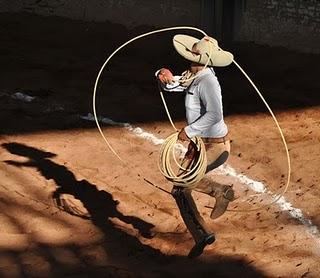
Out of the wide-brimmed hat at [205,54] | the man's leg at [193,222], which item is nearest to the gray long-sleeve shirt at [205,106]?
the wide-brimmed hat at [205,54]

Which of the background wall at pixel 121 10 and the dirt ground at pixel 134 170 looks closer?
the dirt ground at pixel 134 170

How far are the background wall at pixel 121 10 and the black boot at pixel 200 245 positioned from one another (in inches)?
356

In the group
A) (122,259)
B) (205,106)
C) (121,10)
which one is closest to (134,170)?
(122,259)

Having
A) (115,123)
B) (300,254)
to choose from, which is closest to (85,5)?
(115,123)

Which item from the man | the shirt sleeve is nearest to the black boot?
the man

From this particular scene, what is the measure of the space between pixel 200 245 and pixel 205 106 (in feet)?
4.23

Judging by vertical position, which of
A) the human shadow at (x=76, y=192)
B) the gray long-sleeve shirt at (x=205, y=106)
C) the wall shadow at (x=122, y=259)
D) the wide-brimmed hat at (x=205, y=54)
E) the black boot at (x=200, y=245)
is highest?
the wide-brimmed hat at (x=205, y=54)

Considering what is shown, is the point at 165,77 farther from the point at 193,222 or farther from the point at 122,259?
the point at 122,259

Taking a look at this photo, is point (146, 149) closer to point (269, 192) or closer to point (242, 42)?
point (269, 192)

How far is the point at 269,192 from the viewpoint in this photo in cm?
841

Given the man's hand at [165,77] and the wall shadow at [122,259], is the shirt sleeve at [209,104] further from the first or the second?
the wall shadow at [122,259]

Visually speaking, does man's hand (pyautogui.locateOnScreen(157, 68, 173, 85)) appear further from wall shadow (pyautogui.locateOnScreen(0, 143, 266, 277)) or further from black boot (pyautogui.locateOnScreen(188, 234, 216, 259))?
wall shadow (pyautogui.locateOnScreen(0, 143, 266, 277))

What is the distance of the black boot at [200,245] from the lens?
6.54 m

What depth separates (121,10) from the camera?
16125 millimetres
